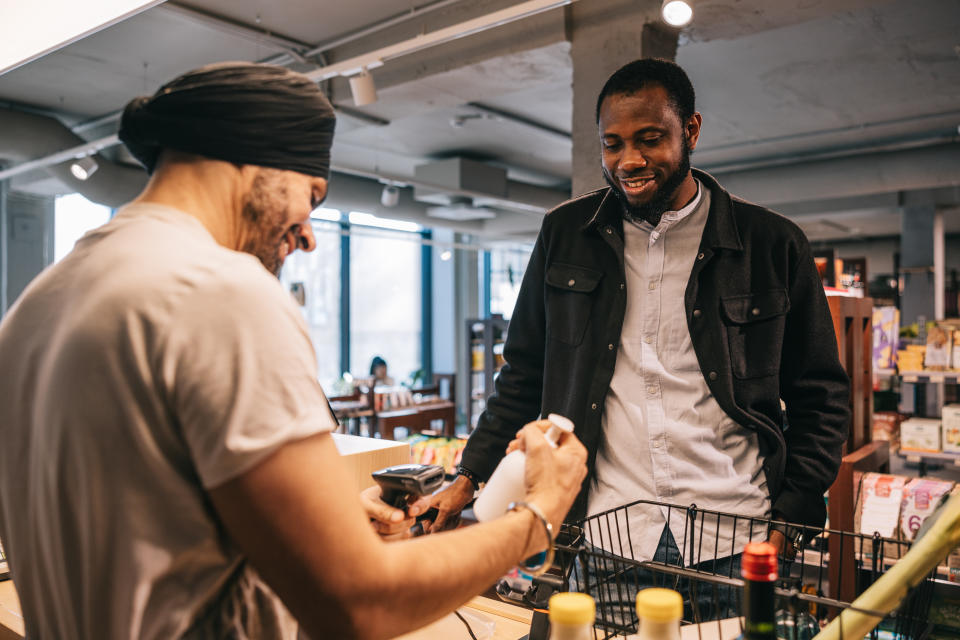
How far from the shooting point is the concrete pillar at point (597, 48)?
13.8 feet

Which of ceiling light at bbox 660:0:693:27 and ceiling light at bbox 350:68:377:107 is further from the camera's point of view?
ceiling light at bbox 350:68:377:107

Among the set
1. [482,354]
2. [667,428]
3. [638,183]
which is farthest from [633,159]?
[482,354]

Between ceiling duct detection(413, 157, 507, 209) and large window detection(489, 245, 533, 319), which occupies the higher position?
ceiling duct detection(413, 157, 507, 209)

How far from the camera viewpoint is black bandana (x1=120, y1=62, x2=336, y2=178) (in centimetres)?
82

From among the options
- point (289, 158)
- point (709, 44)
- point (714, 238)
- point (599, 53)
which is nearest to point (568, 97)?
point (709, 44)

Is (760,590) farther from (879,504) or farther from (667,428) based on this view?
(879,504)

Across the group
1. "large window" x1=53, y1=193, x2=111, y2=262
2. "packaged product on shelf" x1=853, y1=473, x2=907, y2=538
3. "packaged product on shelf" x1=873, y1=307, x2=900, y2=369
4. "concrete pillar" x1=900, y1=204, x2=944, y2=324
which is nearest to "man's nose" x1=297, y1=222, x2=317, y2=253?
"packaged product on shelf" x1=853, y1=473, x2=907, y2=538

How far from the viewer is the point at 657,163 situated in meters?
1.57

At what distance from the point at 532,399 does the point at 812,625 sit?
898mm

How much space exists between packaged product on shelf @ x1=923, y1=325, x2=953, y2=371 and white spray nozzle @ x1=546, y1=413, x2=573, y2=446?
15.6ft

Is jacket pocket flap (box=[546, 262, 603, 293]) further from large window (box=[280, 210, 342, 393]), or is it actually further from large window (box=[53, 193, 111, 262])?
large window (box=[280, 210, 342, 393])

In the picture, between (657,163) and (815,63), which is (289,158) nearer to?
(657,163)

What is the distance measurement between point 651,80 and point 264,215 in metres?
1.03

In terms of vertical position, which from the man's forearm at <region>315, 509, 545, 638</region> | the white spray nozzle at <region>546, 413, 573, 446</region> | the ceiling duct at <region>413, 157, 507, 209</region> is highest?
the ceiling duct at <region>413, 157, 507, 209</region>
